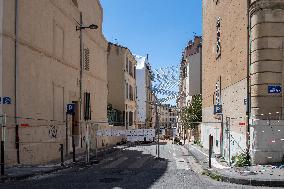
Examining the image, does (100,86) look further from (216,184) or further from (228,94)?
(216,184)

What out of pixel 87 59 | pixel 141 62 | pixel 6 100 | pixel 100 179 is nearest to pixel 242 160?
pixel 100 179

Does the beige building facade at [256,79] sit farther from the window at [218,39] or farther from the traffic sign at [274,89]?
the window at [218,39]

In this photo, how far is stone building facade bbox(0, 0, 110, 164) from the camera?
14.6 meters

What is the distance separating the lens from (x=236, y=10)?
1680 centimetres

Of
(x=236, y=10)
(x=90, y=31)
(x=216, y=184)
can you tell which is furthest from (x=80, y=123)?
(x=216, y=184)

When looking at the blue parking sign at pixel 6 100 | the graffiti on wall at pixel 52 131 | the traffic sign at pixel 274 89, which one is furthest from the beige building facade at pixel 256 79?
the blue parking sign at pixel 6 100

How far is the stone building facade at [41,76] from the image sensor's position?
14.6 metres

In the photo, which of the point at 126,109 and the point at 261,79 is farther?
the point at 126,109

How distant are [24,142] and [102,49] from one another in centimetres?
1774

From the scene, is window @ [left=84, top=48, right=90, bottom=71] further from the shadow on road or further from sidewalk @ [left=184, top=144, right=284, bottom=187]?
sidewalk @ [left=184, top=144, right=284, bottom=187]

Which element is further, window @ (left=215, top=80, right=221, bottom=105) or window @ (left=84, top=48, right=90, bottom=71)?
window @ (left=84, top=48, right=90, bottom=71)

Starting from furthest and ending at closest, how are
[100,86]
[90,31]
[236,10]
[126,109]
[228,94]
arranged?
[126,109], [100,86], [90,31], [228,94], [236,10]

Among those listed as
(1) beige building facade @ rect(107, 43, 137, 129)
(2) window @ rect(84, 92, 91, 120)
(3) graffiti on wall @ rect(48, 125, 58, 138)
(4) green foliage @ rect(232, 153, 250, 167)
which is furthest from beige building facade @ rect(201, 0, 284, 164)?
(1) beige building facade @ rect(107, 43, 137, 129)

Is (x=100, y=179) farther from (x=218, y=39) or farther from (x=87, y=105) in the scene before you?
(x=87, y=105)
